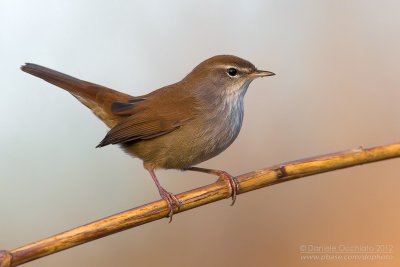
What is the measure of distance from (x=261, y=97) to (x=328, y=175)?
3.50ft

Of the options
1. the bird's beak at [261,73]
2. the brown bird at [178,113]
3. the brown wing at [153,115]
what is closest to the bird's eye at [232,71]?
the brown bird at [178,113]

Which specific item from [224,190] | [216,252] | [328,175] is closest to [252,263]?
[216,252]

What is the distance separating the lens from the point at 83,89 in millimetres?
4336

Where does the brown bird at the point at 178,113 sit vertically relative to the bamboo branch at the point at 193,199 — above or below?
above

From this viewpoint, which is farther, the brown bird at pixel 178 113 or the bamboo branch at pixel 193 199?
the brown bird at pixel 178 113

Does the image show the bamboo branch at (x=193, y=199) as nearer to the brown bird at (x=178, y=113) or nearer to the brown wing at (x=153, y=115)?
the brown bird at (x=178, y=113)

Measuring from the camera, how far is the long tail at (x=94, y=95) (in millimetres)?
4270

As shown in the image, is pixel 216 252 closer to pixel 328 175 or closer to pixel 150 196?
pixel 150 196

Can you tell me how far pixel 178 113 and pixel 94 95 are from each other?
846mm

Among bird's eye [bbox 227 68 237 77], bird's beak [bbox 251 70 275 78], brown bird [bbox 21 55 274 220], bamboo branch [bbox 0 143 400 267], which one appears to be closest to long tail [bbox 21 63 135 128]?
brown bird [bbox 21 55 274 220]

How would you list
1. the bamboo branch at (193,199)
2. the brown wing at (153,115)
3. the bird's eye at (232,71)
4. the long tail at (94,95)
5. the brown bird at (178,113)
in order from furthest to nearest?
the long tail at (94,95) → the bird's eye at (232,71) → the brown wing at (153,115) → the brown bird at (178,113) → the bamboo branch at (193,199)

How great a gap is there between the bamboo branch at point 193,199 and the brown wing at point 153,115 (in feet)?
3.20

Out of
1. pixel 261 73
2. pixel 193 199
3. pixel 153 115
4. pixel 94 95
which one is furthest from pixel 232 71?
pixel 193 199

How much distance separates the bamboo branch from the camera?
7.18 feet
